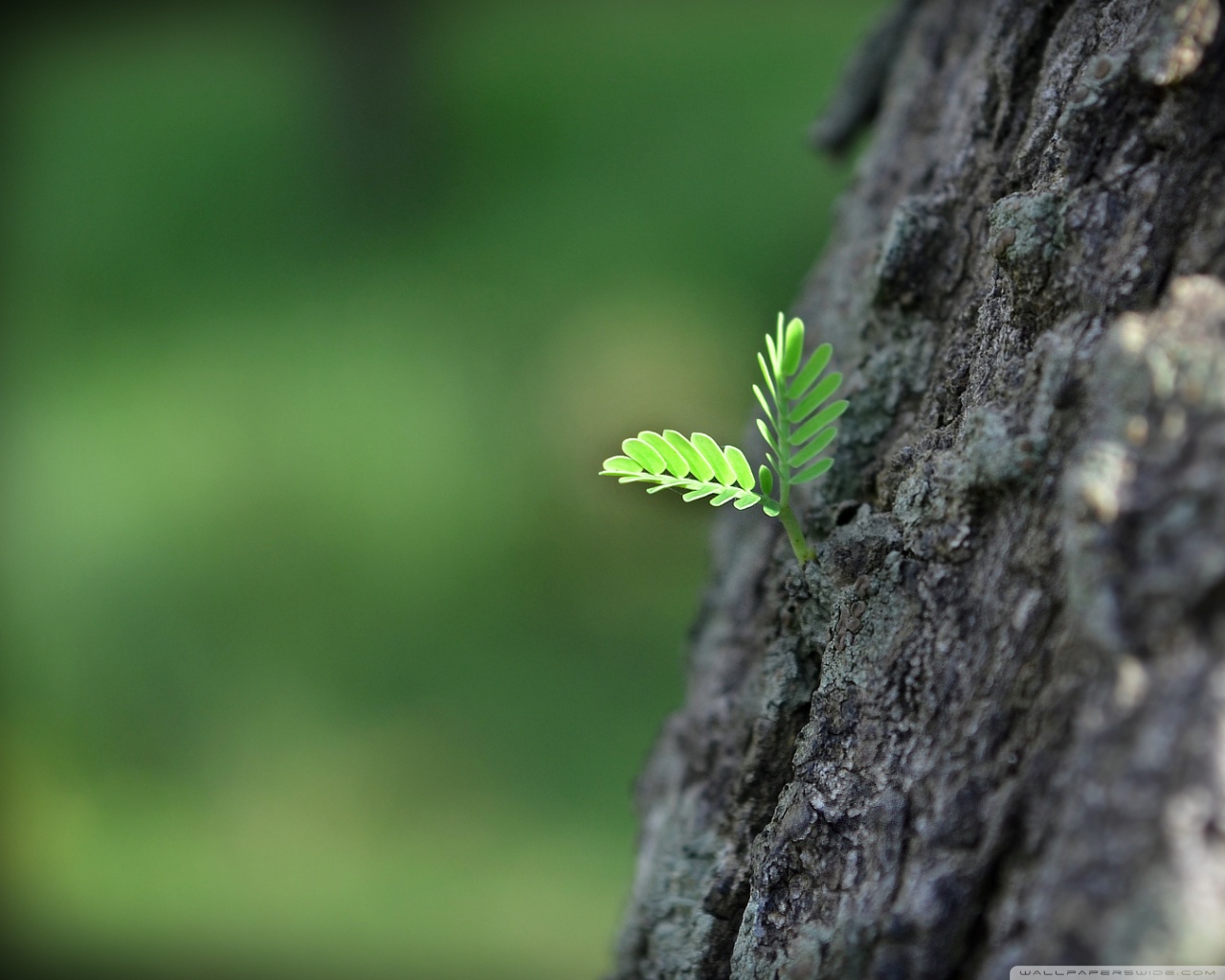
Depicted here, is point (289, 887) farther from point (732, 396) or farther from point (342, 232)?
point (342, 232)

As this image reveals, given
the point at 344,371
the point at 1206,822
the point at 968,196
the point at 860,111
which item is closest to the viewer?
the point at 1206,822

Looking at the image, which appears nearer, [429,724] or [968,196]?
[968,196]

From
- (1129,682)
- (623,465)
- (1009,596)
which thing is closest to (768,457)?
(623,465)

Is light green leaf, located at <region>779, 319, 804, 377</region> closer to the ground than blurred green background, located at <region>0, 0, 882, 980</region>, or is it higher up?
closer to the ground

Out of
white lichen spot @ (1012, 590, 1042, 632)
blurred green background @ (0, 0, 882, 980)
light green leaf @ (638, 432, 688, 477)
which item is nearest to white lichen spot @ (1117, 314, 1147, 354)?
white lichen spot @ (1012, 590, 1042, 632)

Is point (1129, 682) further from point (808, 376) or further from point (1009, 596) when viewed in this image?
point (808, 376)

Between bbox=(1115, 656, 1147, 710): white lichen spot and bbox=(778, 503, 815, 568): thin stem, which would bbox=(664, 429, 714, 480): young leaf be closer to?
bbox=(778, 503, 815, 568): thin stem

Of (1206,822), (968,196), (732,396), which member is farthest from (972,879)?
(732,396)
